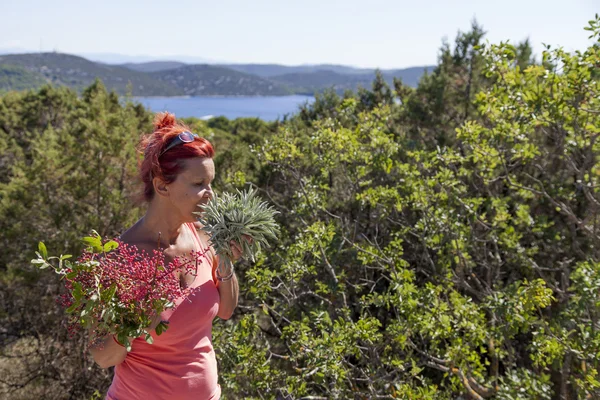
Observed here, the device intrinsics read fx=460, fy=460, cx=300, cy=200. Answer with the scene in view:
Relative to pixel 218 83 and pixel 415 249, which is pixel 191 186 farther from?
pixel 218 83

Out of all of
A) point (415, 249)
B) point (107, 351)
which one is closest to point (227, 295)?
point (107, 351)

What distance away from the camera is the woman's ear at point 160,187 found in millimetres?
2086

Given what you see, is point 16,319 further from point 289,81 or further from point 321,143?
point 289,81

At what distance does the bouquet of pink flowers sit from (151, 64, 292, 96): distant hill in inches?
4392

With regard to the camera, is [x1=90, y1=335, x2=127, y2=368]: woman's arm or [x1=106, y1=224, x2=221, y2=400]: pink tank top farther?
[x1=106, y1=224, x2=221, y2=400]: pink tank top

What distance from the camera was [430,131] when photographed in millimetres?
10477

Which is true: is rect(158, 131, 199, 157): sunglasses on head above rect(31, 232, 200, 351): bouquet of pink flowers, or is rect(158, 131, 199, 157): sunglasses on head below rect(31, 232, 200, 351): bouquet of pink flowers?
above

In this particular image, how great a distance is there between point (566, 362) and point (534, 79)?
275cm

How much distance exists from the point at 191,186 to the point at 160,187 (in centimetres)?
15

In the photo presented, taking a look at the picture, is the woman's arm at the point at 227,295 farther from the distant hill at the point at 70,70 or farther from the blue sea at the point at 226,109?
the distant hill at the point at 70,70

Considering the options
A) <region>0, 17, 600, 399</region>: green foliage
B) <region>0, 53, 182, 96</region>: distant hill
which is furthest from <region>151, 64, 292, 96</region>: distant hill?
<region>0, 17, 600, 399</region>: green foliage

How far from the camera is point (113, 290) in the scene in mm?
1547

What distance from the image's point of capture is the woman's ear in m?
2.09

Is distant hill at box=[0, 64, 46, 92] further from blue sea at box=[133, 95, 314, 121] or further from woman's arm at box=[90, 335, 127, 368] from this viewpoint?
woman's arm at box=[90, 335, 127, 368]
